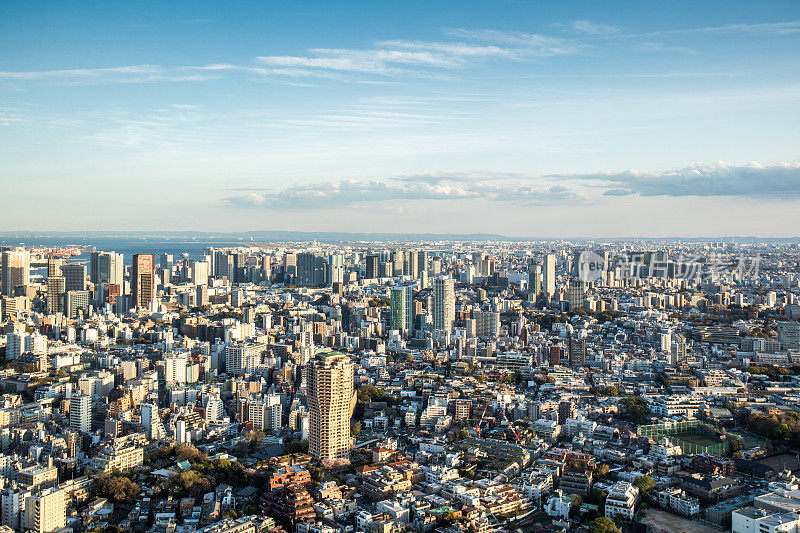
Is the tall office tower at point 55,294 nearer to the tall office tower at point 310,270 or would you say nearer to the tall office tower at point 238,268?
the tall office tower at point 238,268

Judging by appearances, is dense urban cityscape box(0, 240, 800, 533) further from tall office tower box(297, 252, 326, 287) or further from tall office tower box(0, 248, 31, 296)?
tall office tower box(297, 252, 326, 287)

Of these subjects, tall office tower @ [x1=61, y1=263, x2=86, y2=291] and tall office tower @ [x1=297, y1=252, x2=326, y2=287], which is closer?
tall office tower @ [x1=61, y1=263, x2=86, y2=291]

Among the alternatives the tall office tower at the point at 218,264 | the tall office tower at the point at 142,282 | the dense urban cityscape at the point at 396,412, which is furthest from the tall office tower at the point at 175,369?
the tall office tower at the point at 218,264

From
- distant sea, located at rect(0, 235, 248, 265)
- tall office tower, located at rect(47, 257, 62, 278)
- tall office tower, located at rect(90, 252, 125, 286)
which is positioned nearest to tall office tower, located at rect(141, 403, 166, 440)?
tall office tower, located at rect(47, 257, 62, 278)

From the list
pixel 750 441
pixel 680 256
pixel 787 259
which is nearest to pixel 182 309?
pixel 750 441

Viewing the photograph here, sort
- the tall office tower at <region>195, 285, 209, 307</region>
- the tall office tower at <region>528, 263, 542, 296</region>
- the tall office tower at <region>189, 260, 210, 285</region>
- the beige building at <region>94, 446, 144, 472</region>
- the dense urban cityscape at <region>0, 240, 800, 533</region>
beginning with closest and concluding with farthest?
the dense urban cityscape at <region>0, 240, 800, 533</region>, the beige building at <region>94, 446, 144, 472</region>, the tall office tower at <region>195, 285, 209, 307</region>, the tall office tower at <region>528, 263, 542, 296</region>, the tall office tower at <region>189, 260, 210, 285</region>

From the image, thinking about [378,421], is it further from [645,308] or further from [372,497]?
[645,308]

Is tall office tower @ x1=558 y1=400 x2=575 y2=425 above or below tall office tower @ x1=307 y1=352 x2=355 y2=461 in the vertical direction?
below
